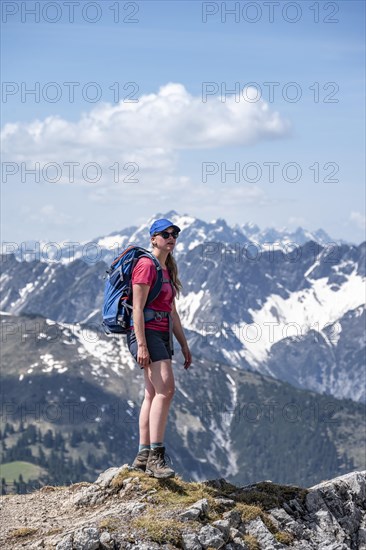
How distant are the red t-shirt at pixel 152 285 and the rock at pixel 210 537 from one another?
532 centimetres

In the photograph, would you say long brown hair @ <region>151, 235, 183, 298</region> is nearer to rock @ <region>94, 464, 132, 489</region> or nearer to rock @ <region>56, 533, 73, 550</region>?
rock @ <region>94, 464, 132, 489</region>

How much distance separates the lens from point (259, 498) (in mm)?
23094

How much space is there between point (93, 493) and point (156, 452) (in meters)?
1.96

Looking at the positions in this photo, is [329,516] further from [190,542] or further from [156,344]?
[156,344]

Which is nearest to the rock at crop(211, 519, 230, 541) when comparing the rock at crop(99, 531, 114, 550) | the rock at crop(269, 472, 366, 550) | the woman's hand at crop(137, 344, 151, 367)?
the rock at crop(269, 472, 366, 550)

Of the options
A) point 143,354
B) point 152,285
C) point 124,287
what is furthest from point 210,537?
point 124,287

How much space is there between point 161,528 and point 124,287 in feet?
20.5

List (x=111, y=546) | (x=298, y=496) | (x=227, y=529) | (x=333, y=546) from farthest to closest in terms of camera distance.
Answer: (x=298, y=496)
(x=333, y=546)
(x=227, y=529)
(x=111, y=546)

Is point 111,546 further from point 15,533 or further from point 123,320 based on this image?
point 123,320

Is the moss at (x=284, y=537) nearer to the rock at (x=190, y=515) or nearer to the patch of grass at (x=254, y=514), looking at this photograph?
the patch of grass at (x=254, y=514)

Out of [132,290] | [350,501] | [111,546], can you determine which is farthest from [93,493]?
[350,501]

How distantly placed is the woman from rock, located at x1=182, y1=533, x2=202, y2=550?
2696 mm

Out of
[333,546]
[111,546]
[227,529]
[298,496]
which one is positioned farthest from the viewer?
[298,496]

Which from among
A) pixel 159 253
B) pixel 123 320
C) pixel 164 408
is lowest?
pixel 164 408
